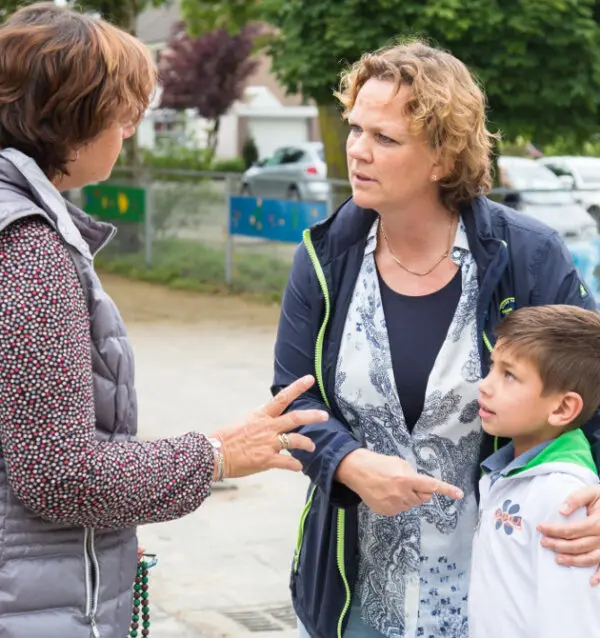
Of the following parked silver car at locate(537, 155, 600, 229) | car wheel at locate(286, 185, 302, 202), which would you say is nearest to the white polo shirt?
car wheel at locate(286, 185, 302, 202)

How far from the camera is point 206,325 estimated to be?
13.8 metres

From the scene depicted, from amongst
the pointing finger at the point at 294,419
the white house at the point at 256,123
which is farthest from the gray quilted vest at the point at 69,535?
the white house at the point at 256,123

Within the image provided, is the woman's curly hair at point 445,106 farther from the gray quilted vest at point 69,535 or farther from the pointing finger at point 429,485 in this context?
the gray quilted vest at point 69,535

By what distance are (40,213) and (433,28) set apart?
33.8 feet

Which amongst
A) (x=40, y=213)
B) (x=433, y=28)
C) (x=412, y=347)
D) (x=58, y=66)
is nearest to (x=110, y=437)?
(x=40, y=213)

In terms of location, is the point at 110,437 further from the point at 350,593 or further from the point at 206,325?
the point at 206,325

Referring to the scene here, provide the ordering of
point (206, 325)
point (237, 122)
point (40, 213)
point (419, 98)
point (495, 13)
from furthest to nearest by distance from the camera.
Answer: point (237, 122)
point (206, 325)
point (495, 13)
point (419, 98)
point (40, 213)

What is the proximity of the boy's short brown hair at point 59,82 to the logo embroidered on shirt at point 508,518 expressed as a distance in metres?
1.12

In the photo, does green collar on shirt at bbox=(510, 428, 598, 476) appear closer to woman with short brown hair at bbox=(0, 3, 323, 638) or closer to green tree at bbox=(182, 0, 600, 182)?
woman with short brown hair at bbox=(0, 3, 323, 638)

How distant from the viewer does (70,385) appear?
201cm

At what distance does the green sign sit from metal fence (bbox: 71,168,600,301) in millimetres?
28

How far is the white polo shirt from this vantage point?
8.03ft

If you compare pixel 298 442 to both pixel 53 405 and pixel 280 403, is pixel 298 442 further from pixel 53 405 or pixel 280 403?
pixel 53 405

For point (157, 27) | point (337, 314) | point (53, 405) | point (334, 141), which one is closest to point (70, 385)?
point (53, 405)
